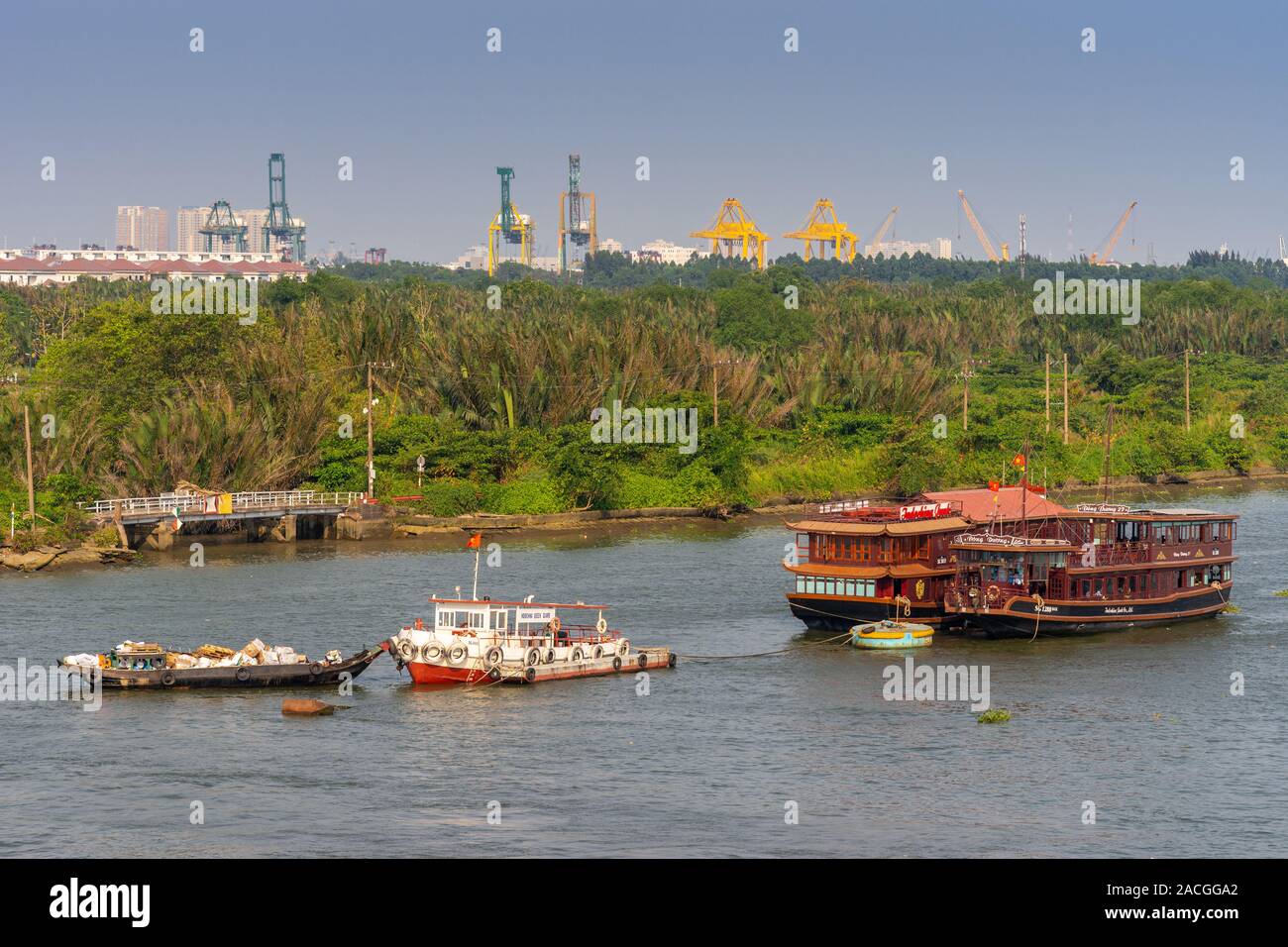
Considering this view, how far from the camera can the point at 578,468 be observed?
351 ft

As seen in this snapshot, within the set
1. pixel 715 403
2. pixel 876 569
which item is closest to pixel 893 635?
pixel 876 569

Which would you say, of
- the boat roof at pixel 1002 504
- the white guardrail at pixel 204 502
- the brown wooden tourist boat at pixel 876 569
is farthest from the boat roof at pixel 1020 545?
the white guardrail at pixel 204 502

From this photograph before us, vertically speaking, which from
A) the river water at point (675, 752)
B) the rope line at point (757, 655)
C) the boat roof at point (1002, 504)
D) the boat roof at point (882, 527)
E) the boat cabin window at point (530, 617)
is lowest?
the river water at point (675, 752)

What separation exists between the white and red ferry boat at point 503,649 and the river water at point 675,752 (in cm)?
83

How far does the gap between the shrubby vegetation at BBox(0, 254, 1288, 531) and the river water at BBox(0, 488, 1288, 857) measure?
89.9ft

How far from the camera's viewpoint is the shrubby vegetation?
343 feet

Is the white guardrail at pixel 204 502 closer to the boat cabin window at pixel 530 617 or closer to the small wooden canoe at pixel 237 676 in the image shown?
the small wooden canoe at pixel 237 676

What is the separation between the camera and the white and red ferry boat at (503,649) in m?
58.5

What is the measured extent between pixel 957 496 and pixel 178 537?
45.0 m

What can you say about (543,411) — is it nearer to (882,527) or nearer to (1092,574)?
(882,527)

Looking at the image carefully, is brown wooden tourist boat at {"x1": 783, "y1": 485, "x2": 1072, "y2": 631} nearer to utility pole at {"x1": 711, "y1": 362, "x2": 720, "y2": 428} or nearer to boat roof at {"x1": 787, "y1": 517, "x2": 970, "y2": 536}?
boat roof at {"x1": 787, "y1": 517, "x2": 970, "y2": 536}

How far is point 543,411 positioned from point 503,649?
61531 mm

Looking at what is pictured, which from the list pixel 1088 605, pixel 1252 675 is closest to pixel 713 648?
pixel 1088 605
